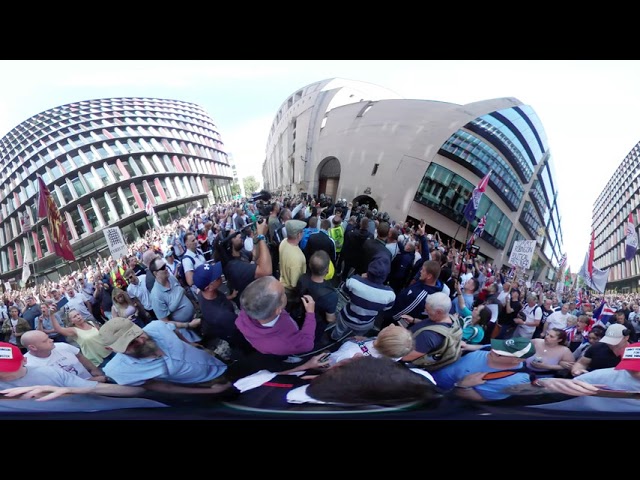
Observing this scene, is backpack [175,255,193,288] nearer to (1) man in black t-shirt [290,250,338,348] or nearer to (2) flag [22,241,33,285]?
(1) man in black t-shirt [290,250,338,348]

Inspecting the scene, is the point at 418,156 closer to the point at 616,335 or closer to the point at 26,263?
the point at 616,335

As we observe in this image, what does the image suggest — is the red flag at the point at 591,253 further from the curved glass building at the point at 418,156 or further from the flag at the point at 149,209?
the flag at the point at 149,209

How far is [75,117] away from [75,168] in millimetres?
331

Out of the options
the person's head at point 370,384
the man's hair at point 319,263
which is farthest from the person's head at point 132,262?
the person's head at point 370,384

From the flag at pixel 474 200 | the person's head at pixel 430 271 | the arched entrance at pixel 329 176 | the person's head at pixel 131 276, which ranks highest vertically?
the arched entrance at pixel 329 176

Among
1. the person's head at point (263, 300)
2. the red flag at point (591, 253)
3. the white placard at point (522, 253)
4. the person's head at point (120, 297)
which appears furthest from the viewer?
the red flag at point (591, 253)

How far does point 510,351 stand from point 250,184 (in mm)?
2004

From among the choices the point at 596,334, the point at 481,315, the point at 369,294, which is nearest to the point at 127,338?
the point at 369,294

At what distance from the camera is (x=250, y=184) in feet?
8.54

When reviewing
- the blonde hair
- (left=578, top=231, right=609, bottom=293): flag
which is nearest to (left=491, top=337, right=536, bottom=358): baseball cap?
the blonde hair

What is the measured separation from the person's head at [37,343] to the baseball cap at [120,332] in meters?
0.36

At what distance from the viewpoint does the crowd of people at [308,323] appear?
2324mm
